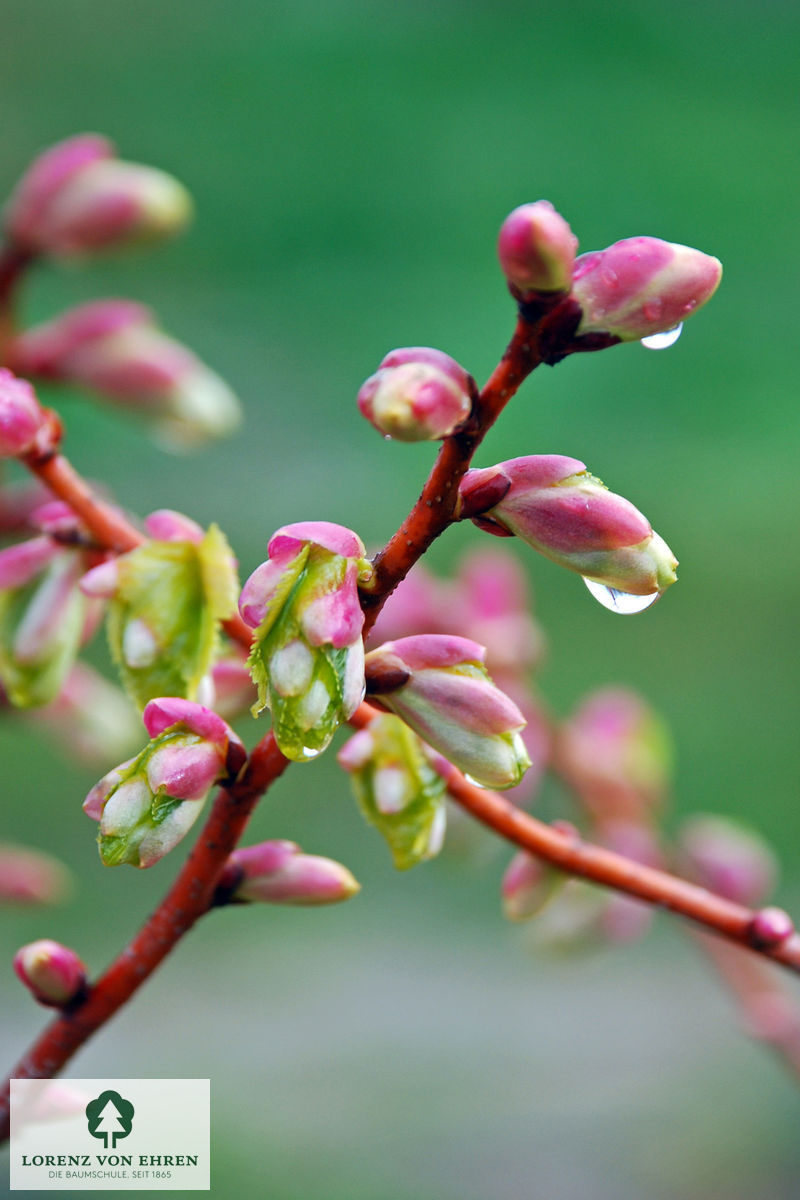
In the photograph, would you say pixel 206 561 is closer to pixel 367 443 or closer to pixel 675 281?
pixel 675 281

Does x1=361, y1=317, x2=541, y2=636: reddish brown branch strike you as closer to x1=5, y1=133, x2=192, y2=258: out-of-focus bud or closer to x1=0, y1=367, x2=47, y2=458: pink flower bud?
x1=0, y1=367, x2=47, y2=458: pink flower bud

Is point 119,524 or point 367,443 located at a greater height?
point 367,443

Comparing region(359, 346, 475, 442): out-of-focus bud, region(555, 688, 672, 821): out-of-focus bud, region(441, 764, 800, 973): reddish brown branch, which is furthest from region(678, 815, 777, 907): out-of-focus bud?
region(359, 346, 475, 442): out-of-focus bud

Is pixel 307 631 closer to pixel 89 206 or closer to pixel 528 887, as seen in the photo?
pixel 528 887

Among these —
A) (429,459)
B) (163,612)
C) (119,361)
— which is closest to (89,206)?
(119,361)

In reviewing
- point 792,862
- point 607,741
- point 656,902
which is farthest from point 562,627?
point 656,902

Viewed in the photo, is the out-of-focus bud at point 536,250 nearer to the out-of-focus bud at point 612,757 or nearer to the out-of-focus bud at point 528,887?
the out-of-focus bud at point 528,887
